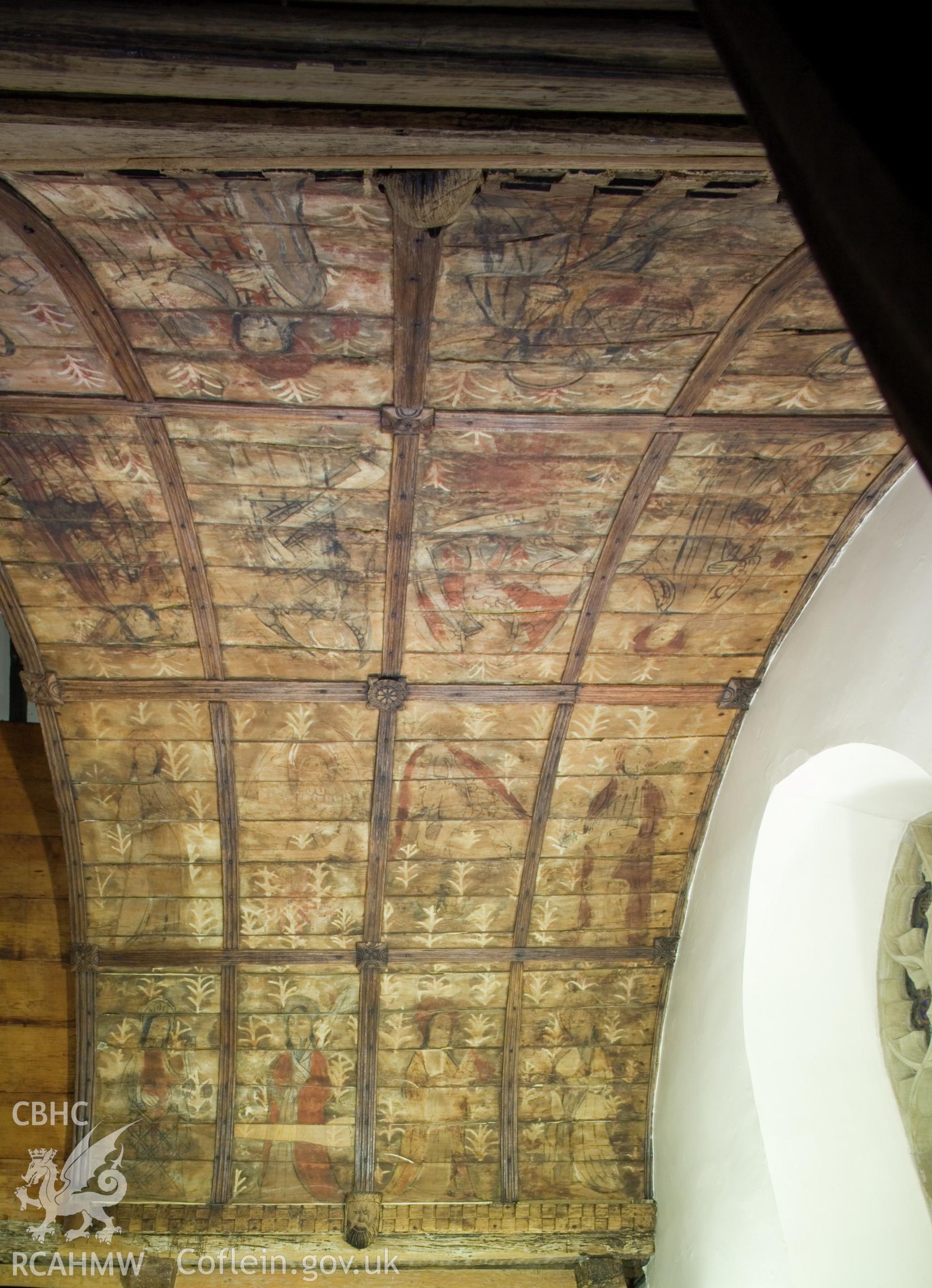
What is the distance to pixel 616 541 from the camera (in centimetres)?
543

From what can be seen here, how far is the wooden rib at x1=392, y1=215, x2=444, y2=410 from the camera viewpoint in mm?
4062

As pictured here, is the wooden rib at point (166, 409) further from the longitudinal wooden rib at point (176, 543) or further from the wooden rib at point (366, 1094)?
the wooden rib at point (366, 1094)

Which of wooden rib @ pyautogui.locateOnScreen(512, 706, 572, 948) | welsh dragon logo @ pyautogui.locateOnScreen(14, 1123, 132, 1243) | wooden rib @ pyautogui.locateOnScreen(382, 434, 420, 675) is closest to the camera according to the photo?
wooden rib @ pyautogui.locateOnScreen(382, 434, 420, 675)

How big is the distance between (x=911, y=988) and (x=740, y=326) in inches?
139

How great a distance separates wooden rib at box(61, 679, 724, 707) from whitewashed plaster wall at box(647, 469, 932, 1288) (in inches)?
26.3

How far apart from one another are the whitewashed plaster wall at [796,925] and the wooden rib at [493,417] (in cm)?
60

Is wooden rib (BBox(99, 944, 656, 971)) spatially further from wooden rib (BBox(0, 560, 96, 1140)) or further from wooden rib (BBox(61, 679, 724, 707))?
wooden rib (BBox(61, 679, 724, 707))

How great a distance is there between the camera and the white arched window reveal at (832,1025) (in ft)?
18.3

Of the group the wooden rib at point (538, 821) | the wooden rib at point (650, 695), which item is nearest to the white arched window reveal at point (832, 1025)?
the wooden rib at point (650, 695)

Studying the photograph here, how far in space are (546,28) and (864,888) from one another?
4691mm

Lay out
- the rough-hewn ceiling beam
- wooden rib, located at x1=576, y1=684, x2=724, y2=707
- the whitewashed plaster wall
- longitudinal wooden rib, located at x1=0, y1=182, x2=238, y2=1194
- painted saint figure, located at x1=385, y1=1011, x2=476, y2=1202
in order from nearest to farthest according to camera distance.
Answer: the rough-hewn ceiling beam → longitudinal wooden rib, located at x1=0, y1=182, x2=238, y2=1194 → the whitewashed plaster wall → wooden rib, located at x1=576, y1=684, x2=724, y2=707 → painted saint figure, located at x1=385, y1=1011, x2=476, y2=1202

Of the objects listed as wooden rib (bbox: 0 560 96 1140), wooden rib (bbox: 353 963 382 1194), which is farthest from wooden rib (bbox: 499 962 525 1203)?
wooden rib (bbox: 0 560 96 1140)

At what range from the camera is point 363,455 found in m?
5.02

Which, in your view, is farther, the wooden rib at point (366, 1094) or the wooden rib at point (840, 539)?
the wooden rib at point (366, 1094)
